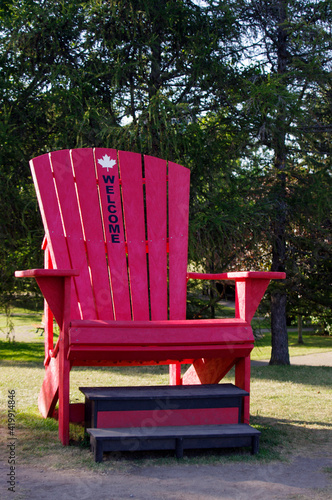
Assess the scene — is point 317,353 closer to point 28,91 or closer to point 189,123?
point 189,123

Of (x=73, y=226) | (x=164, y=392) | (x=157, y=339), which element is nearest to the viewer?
(x=157, y=339)

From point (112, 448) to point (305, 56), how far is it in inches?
253

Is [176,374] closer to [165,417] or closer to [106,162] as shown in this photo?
[165,417]

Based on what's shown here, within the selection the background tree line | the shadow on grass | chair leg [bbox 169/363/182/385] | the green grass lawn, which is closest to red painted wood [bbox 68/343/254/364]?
the green grass lawn

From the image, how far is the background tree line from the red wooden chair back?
2.01 m

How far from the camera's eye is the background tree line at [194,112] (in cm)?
569

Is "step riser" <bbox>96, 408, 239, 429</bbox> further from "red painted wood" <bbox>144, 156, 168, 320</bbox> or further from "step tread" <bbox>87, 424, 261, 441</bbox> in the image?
"red painted wood" <bbox>144, 156, 168, 320</bbox>

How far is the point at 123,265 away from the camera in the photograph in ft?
10.5

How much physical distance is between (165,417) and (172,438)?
7.0 inches

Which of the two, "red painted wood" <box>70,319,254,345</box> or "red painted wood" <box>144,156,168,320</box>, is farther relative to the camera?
"red painted wood" <box>144,156,168,320</box>

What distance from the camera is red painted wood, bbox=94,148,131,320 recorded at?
3.14 metres

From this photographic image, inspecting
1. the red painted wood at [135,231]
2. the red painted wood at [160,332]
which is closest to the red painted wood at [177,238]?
the red painted wood at [135,231]

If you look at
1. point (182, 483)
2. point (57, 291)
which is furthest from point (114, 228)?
point (182, 483)

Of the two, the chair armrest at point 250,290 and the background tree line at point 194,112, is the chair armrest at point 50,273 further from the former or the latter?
→ the background tree line at point 194,112
